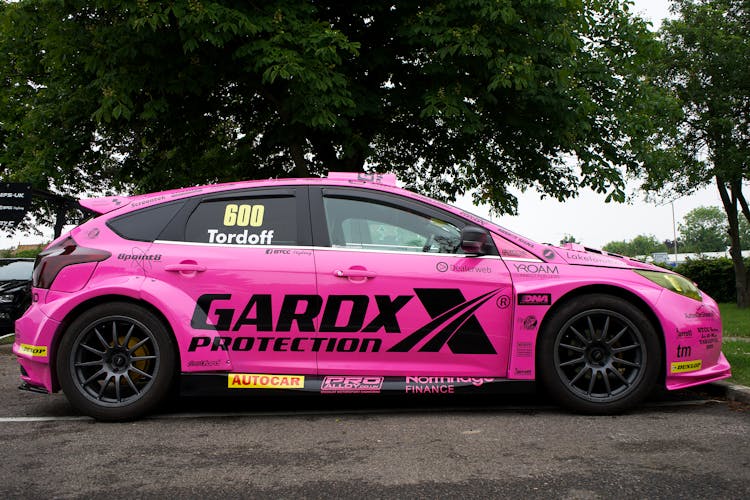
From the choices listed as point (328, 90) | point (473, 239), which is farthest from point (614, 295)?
point (328, 90)

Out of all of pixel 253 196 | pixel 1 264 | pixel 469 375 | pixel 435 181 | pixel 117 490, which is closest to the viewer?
pixel 117 490

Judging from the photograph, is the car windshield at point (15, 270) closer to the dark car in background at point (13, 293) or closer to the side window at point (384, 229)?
the dark car in background at point (13, 293)

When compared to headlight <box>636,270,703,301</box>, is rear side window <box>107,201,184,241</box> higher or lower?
higher

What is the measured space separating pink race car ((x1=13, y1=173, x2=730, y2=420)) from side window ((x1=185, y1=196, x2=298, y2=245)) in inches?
0.9

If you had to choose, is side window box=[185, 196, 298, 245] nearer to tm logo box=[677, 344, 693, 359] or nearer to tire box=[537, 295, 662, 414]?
tire box=[537, 295, 662, 414]

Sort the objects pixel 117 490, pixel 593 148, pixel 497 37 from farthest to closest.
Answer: pixel 593 148 → pixel 497 37 → pixel 117 490

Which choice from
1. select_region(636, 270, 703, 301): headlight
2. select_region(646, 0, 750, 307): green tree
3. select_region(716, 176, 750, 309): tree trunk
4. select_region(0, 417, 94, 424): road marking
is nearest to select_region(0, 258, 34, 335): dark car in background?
select_region(0, 417, 94, 424): road marking

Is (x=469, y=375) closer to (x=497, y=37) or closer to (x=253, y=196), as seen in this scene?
(x=253, y=196)

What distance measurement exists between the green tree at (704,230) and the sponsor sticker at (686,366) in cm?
12311

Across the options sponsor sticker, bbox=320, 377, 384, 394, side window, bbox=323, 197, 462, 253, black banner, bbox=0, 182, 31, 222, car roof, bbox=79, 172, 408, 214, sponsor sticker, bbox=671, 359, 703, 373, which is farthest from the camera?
black banner, bbox=0, 182, 31, 222

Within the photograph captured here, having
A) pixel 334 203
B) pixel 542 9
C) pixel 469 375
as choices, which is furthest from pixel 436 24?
pixel 469 375

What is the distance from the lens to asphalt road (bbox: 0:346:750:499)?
3.15 meters

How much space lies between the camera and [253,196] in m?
4.95

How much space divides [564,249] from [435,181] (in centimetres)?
1346
